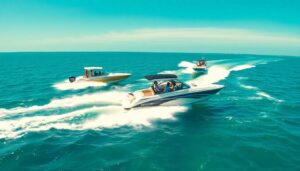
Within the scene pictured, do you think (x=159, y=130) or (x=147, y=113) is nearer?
(x=159, y=130)

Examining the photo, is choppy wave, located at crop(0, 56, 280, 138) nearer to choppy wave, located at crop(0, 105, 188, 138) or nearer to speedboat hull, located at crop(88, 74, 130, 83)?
choppy wave, located at crop(0, 105, 188, 138)

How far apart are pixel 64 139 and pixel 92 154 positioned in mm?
2686

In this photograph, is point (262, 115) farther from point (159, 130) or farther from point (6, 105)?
point (6, 105)

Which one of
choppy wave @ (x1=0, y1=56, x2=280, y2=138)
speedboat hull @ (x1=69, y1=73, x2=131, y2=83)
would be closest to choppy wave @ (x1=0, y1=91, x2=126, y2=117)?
choppy wave @ (x1=0, y1=56, x2=280, y2=138)

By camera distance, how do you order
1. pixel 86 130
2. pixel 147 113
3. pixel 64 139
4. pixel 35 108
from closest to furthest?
pixel 64 139 < pixel 86 130 < pixel 147 113 < pixel 35 108

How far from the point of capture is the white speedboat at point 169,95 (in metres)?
17.5

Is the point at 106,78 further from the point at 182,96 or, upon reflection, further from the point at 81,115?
the point at 182,96

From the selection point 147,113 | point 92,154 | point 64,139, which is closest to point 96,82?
point 147,113

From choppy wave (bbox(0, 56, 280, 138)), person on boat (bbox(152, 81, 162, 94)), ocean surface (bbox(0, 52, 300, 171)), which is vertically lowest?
ocean surface (bbox(0, 52, 300, 171))

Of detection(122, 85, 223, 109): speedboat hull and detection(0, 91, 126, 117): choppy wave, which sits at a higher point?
detection(122, 85, 223, 109): speedboat hull

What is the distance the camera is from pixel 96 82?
30.9 metres

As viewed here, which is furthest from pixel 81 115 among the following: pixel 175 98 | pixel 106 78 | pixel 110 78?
pixel 110 78

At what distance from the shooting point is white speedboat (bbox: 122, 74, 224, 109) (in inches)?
688

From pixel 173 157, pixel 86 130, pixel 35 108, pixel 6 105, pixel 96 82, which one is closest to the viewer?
pixel 173 157
